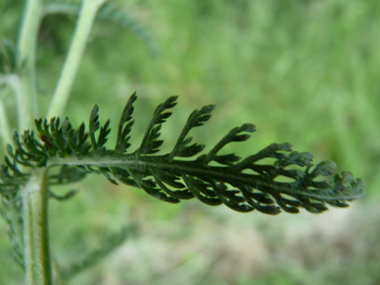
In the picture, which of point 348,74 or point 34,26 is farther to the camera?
point 348,74

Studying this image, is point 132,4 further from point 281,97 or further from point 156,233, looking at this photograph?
point 156,233

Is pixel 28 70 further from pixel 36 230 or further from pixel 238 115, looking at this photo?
pixel 238 115

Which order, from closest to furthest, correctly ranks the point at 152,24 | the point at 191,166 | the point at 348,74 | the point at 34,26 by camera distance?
the point at 191,166 < the point at 34,26 < the point at 348,74 < the point at 152,24

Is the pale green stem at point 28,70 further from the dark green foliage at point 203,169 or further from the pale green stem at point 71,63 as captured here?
the dark green foliage at point 203,169

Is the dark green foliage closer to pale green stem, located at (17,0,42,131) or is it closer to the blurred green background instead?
pale green stem, located at (17,0,42,131)

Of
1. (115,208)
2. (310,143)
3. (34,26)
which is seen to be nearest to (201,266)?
(115,208)

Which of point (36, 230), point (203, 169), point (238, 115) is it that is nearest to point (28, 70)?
point (36, 230)
